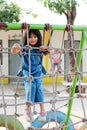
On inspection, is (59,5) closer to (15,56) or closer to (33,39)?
(15,56)

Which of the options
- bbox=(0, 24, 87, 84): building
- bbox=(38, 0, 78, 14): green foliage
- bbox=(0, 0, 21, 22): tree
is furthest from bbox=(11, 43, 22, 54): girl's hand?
bbox=(0, 24, 87, 84): building

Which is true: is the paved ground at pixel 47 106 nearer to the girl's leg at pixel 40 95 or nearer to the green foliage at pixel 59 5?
the girl's leg at pixel 40 95

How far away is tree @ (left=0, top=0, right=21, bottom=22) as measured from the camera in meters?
12.4

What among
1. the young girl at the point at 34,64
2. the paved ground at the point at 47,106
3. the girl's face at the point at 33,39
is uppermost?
the girl's face at the point at 33,39

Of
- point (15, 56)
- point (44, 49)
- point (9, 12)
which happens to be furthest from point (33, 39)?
point (15, 56)

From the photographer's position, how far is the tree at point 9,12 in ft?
40.5

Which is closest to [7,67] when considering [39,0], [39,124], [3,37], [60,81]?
[3,37]

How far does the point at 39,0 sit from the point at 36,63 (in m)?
7.90

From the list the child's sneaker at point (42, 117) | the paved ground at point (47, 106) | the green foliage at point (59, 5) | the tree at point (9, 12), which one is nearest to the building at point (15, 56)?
the paved ground at point (47, 106)

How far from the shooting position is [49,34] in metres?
3.42

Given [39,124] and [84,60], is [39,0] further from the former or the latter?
[39,124]

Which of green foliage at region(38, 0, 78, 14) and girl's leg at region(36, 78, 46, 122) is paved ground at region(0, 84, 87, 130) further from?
green foliage at region(38, 0, 78, 14)

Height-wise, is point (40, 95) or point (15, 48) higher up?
point (15, 48)

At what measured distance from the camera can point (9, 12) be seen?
495 inches
